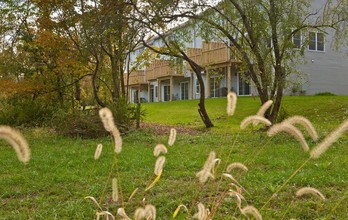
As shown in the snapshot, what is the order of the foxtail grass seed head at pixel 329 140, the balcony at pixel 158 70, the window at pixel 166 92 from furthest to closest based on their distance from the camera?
1. the window at pixel 166 92
2. the balcony at pixel 158 70
3. the foxtail grass seed head at pixel 329 140

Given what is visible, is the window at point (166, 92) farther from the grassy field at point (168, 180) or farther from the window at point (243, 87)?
the grassy field at point (168, 180)

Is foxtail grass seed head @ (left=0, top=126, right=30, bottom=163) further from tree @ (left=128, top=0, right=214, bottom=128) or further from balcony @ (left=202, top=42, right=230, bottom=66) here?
balcony @ (left=202, top=42, right=230, bottom=66)

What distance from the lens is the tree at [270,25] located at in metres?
11.6

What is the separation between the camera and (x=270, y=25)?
11.9 meters

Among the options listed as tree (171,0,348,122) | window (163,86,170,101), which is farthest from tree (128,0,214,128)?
window (163,86,170,101)

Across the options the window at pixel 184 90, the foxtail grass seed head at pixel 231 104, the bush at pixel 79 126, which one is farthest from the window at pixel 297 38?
the window at pixel 184 90

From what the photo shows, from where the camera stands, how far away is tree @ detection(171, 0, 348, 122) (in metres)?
11.6

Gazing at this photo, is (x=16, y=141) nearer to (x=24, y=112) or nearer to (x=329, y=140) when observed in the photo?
(x=329, y=140)

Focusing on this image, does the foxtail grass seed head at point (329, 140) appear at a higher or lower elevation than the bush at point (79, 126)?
higher

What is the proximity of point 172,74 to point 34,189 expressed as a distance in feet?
91.7

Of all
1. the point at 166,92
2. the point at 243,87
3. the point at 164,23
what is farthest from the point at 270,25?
the point at 166,92

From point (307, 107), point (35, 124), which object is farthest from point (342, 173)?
point (307, 107)

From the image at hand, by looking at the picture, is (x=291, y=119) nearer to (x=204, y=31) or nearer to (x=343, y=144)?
(x=343, y=144)

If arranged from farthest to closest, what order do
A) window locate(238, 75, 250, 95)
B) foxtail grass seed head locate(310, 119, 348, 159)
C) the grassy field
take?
window locate(238, 75, 250, 95) → the grassy field → foxtail grass seed head locate(310, 119, 348, 159)
